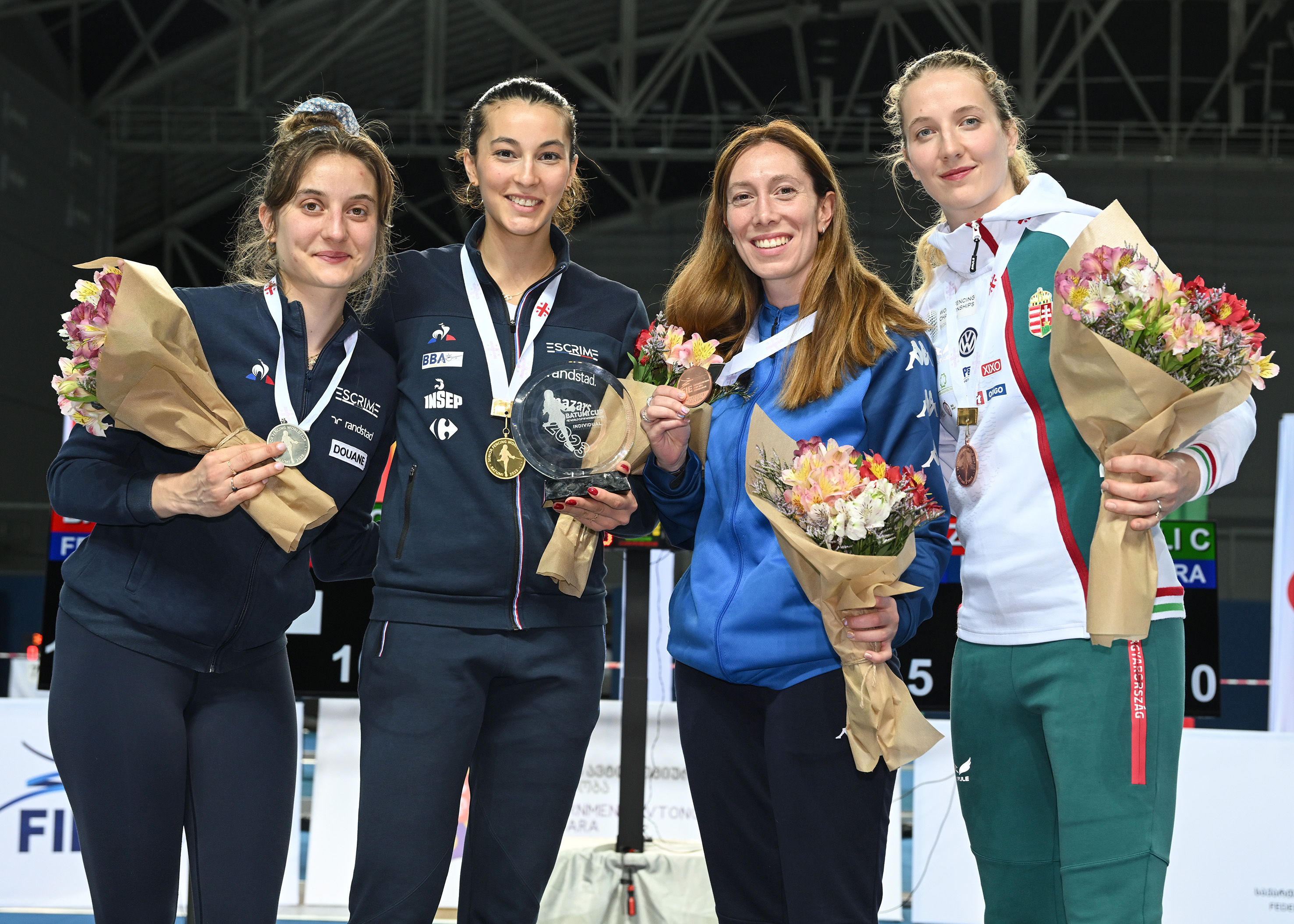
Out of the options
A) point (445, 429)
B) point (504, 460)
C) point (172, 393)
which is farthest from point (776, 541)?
point (172, 393)

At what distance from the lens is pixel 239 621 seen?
2146 mm

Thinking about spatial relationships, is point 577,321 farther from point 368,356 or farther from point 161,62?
point 161,62

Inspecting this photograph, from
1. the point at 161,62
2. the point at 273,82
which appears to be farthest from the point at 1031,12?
the point at 161,62

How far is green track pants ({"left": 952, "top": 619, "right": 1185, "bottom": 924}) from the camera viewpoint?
6.32ft

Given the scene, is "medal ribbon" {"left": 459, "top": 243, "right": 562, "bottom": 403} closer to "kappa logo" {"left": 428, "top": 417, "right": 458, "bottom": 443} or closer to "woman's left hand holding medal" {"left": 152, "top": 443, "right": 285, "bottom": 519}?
"kappa logo" {"left": 428, "top": 417, "right": 458, "bottom": 443}

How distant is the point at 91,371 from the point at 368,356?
1.69 feet

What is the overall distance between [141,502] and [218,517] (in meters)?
0.13

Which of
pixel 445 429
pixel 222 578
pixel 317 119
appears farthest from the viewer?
pixel 317 119

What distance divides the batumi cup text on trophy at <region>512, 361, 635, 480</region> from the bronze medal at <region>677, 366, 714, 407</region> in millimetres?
134

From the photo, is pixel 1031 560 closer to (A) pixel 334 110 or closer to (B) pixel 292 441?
(B) pixel 292 441

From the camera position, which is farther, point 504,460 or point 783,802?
point 504,460

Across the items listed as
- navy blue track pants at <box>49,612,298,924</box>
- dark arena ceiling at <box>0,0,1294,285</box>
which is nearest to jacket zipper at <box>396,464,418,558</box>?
navy blue track pants at <box>49,612,298,924</box>

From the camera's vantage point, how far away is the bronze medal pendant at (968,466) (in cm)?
216

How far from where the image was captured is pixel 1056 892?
2074 millimetres
